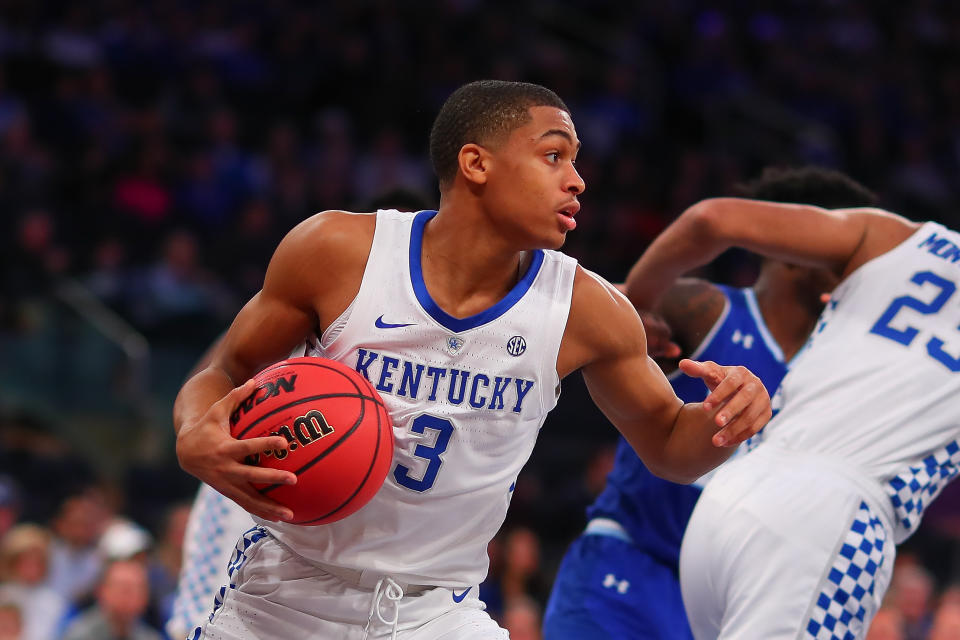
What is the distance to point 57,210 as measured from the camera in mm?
10305

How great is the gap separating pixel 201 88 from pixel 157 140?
92 cm

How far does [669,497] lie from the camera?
4.23m

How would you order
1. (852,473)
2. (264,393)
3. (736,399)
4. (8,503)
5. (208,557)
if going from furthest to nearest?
1. (8,503)
2. (208,557)
3. (852,473)
4. (736,399)
5. (264,393)

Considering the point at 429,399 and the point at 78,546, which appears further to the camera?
the point at 78,546

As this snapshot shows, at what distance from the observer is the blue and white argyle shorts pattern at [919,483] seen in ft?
12.0

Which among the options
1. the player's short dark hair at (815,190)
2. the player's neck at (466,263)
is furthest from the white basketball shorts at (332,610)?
the player's short dark hair at (815,190)

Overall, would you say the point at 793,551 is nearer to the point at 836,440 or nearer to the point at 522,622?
the point at 836,440

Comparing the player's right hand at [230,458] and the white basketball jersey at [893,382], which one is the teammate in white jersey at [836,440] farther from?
the player's right hand at [230,458]

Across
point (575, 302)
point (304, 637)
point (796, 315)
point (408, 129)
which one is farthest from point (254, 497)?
point (408, 129)

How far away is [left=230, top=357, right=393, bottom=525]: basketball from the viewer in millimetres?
2854

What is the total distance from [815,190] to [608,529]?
58.1 inches

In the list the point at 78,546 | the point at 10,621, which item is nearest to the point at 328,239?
the point at 10,621

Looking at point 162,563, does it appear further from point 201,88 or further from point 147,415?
point 201,88

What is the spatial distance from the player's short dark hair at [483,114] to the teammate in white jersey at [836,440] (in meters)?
0.80
